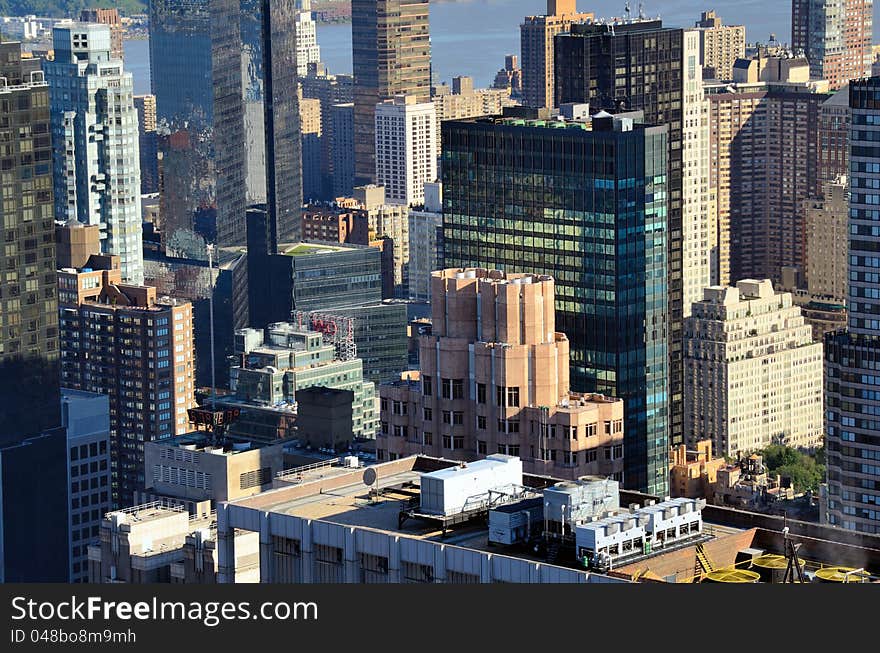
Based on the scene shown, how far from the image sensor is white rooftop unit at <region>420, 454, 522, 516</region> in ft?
212

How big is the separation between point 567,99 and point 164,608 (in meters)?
121

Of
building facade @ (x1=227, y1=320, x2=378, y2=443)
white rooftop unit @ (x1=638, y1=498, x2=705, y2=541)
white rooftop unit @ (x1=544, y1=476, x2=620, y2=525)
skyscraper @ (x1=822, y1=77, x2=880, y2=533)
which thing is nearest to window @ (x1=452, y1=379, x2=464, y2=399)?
skyscraper @ (x1=822, y1=77, x2=880, y2=533)

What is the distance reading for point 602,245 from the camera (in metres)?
125

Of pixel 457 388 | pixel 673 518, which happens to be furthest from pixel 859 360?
pixel 673 518

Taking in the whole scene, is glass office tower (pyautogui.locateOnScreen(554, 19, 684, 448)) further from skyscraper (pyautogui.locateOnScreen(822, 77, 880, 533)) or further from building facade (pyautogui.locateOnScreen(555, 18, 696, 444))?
skyscraper (pyautogui.locateOnScreen(822, 77, 880, 533))

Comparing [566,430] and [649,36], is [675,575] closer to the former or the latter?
[566,430]

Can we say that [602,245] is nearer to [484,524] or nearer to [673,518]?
[484,524]

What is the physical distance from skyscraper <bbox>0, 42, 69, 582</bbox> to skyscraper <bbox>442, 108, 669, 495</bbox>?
1749 inches

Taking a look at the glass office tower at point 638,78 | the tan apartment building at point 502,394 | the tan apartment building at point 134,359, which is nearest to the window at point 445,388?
the tan apartment building at point 502,394

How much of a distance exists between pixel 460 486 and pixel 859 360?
68.2 metres

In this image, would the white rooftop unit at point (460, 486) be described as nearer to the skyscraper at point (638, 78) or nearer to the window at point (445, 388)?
the window at point (445, 388)

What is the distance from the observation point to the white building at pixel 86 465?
160m

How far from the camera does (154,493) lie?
415 ft

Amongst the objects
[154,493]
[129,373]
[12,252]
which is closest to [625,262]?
[154,493]
